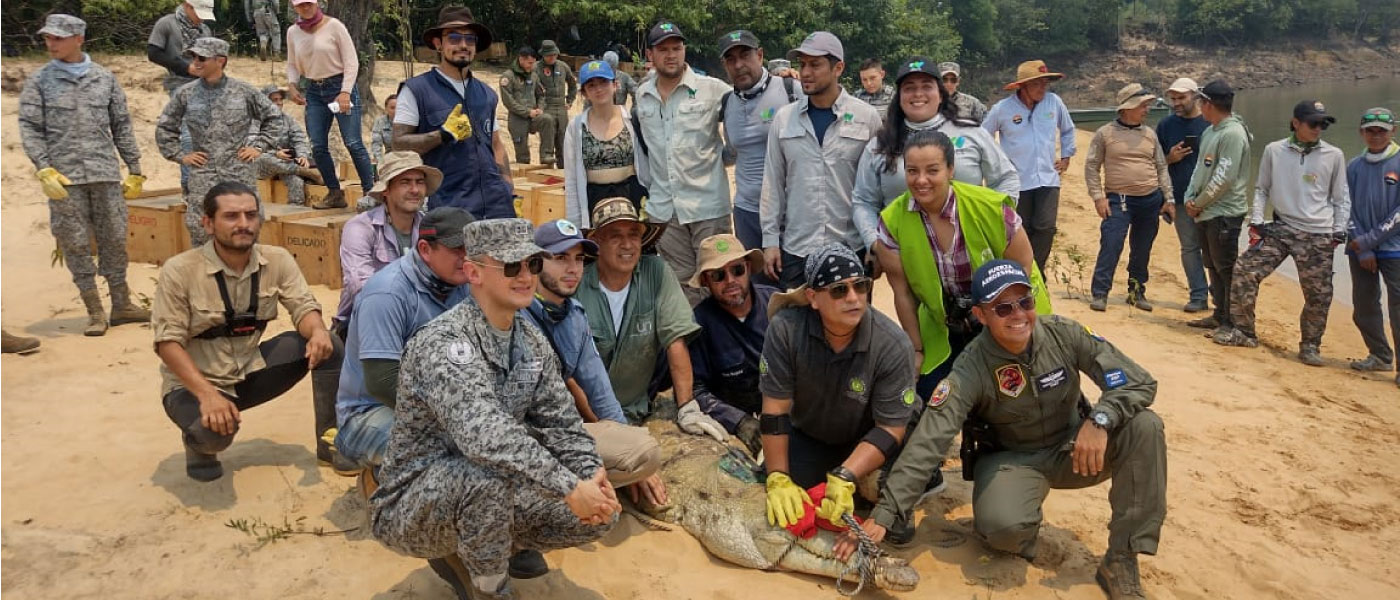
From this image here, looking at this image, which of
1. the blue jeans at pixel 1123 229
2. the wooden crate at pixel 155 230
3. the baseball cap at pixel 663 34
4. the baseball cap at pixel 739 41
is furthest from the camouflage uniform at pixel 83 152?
the blue jeans at pixel 1123 229

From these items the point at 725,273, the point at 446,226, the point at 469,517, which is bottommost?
the point at 469,517

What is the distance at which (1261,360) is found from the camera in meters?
6.85

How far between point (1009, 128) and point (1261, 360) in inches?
94.0

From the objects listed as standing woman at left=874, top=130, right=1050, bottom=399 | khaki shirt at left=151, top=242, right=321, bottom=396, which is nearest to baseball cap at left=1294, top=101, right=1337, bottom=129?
standing woman at left=874, top=130, right=1050, bottom=399

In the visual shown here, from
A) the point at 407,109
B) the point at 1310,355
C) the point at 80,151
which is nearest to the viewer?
the point at 407,109

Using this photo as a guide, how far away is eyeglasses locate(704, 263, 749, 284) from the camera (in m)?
4.35

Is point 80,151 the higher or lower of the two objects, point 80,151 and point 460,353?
the higher

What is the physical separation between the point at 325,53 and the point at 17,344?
270 cm

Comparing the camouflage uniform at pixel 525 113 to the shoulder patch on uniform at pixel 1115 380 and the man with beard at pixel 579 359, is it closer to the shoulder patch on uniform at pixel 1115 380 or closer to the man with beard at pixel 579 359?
the man with beard at pixel 579 359

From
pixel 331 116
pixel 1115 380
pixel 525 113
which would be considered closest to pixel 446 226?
pixel 1115 380

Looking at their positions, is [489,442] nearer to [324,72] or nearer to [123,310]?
[123,310]

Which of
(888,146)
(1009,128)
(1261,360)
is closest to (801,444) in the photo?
(888,146)

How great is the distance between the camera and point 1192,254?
8.12 meters

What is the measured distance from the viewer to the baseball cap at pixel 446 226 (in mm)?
3445
